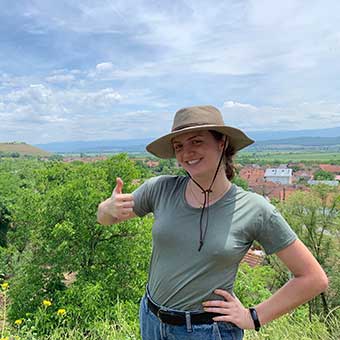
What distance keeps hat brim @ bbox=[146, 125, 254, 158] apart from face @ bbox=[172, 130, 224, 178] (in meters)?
0.04

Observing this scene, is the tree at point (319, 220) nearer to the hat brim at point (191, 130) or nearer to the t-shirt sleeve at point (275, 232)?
the hat brim at point (191, 130)

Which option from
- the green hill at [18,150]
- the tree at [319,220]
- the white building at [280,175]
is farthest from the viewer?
the green hill at [18,150]

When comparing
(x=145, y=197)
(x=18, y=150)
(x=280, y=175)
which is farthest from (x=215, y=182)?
(x=18, y=150)

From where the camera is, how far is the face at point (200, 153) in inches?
49.2

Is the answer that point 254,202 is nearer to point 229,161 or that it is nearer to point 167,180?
point 229,161

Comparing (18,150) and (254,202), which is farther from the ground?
(18,150)

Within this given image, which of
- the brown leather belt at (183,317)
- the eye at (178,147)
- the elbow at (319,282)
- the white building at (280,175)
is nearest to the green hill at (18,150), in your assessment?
the white building at (280,175)

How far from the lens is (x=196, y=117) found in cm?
125

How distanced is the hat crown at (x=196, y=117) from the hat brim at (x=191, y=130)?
30 millimetres

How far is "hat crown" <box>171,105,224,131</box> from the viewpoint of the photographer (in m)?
1.24

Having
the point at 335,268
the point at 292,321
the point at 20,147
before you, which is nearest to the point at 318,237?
the point at 335,268

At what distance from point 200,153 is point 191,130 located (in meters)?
0.09

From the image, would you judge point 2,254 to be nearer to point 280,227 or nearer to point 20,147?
point 280,227

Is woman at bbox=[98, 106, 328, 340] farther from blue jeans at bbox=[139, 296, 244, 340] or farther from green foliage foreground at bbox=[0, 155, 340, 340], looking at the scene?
green foliage foreground at bbox=[0, 155, 340, 340]
